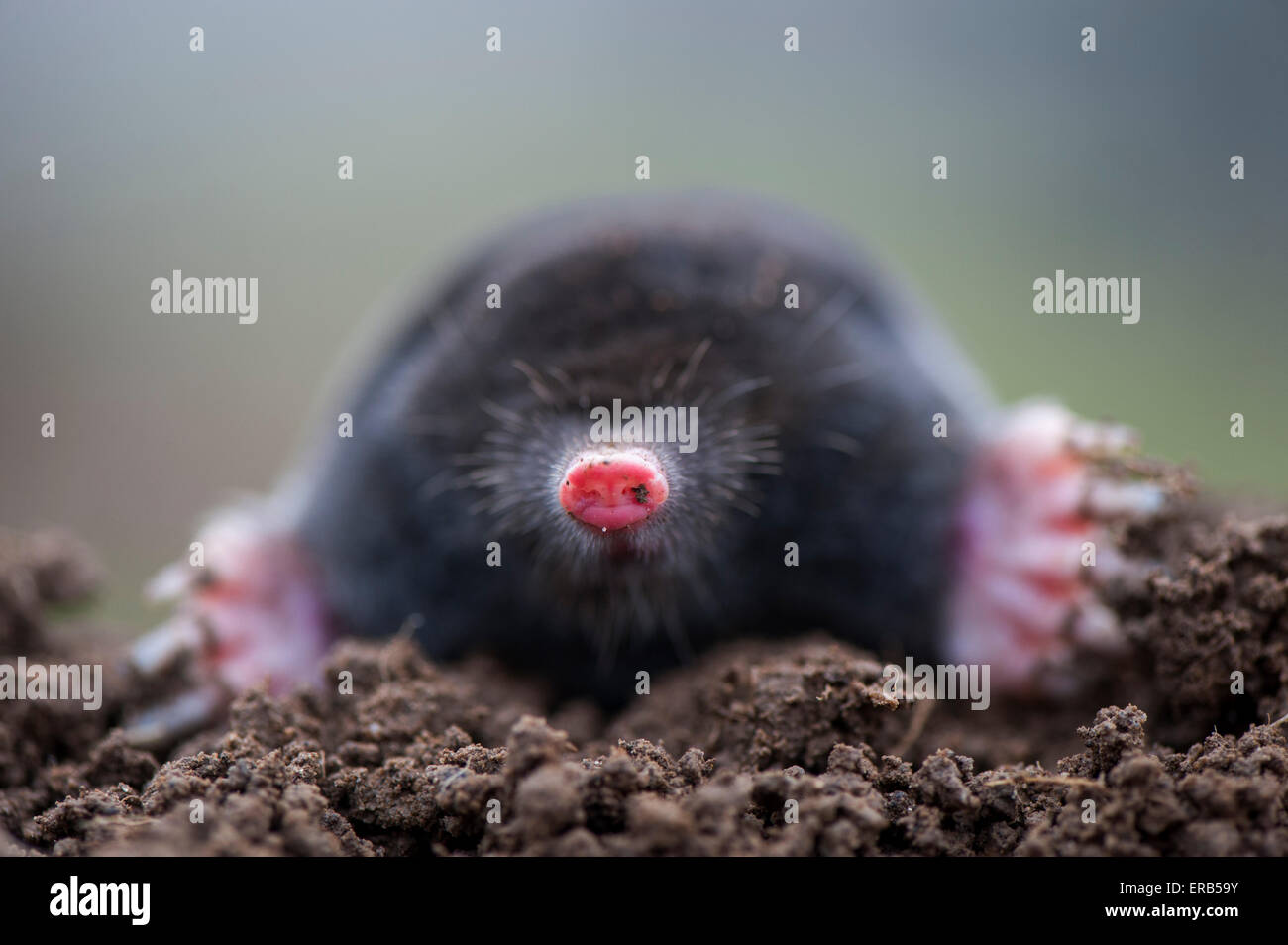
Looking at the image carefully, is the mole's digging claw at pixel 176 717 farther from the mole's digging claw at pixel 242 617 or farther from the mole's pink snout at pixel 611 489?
the mole's pink snout at pixel 611 489

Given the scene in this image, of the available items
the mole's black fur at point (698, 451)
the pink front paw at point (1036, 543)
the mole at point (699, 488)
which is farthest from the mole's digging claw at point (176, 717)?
the pink front paw at point (1036, 543)

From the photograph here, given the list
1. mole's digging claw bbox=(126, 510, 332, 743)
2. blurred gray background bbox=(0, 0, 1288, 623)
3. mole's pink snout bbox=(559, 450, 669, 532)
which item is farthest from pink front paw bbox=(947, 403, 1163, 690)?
blurred gray background bbox=(0, 0, 1288, 623)

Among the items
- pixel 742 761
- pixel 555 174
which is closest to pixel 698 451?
pixel 742 761

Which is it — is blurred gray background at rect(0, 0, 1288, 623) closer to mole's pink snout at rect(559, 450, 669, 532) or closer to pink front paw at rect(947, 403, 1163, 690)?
pink front paw at rect(947, 403, 1163, 690)

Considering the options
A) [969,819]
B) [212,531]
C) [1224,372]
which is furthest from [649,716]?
[1224,372]

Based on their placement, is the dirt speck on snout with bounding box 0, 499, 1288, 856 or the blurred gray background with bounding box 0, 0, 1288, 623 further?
the blurred gray background with bounding box 0, 0, 1288, 623
